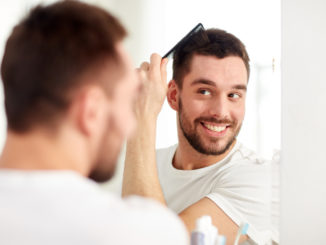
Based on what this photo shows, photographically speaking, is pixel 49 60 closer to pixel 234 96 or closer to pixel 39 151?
pixel 39 151

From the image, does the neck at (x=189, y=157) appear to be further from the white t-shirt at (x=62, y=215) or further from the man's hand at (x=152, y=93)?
the white t-shirt at (x=62, y=215)

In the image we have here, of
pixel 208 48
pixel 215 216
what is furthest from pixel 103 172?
pixel 208 48

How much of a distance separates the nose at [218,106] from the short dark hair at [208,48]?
4.3 inches

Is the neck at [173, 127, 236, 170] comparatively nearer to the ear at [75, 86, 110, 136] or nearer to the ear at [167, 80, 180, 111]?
the ear at [167, 80, 180, 111]

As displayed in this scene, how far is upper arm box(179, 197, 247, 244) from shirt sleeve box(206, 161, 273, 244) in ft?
0.04

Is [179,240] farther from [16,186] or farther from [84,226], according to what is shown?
[16,186]

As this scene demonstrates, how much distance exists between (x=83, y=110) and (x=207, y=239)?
42 centimetres

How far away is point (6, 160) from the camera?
2.06 feet

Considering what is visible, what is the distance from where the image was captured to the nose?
3.59 ft

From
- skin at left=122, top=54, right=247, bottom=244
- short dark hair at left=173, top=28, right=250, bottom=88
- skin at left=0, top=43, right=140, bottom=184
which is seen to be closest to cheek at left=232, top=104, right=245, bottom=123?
skin at left=122, top=54, right=247, bottom=244

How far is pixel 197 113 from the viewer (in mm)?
1115

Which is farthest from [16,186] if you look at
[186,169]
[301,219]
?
[301,219]

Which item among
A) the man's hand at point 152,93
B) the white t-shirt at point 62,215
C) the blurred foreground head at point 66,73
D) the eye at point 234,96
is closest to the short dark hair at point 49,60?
the blurred foreground head at point 66,73

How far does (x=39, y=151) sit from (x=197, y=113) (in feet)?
1.89
